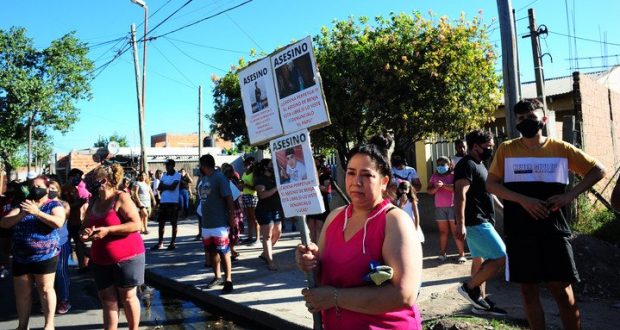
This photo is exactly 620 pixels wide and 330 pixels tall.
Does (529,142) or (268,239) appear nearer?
(529,142)

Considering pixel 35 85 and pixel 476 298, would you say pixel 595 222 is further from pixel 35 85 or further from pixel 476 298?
pixel 35 85

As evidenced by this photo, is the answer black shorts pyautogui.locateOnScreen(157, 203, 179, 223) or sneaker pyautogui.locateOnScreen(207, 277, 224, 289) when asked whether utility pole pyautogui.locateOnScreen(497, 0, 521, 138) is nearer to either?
sneaker pyautogui.locateOnScreen(207, 277, 224, 289)

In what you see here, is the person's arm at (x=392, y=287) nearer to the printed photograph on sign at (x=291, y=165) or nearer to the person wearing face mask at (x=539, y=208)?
the printed photograph on sign at (x=291, y=165)

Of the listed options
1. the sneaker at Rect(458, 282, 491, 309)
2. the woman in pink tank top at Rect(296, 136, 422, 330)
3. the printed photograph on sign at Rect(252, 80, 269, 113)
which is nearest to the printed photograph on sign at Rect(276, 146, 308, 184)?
the printed photograph on sign at Rect(252, 80, 269, 113)

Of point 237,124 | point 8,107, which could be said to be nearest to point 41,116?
point 8,107

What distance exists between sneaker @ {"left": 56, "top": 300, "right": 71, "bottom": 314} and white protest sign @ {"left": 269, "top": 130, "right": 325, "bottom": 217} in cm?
457

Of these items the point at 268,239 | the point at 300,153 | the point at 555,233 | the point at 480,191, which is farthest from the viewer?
the point at 268,239

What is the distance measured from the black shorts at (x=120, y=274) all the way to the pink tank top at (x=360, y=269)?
2732mm

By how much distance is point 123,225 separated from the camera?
454 centimetres

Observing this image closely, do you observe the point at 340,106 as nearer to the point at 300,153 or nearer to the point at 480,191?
the point at 480,191

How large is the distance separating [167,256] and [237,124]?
6068 mm

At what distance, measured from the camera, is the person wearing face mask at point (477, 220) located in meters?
4.70

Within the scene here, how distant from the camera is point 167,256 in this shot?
9.56m

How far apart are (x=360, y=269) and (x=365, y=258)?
2.2 inches
